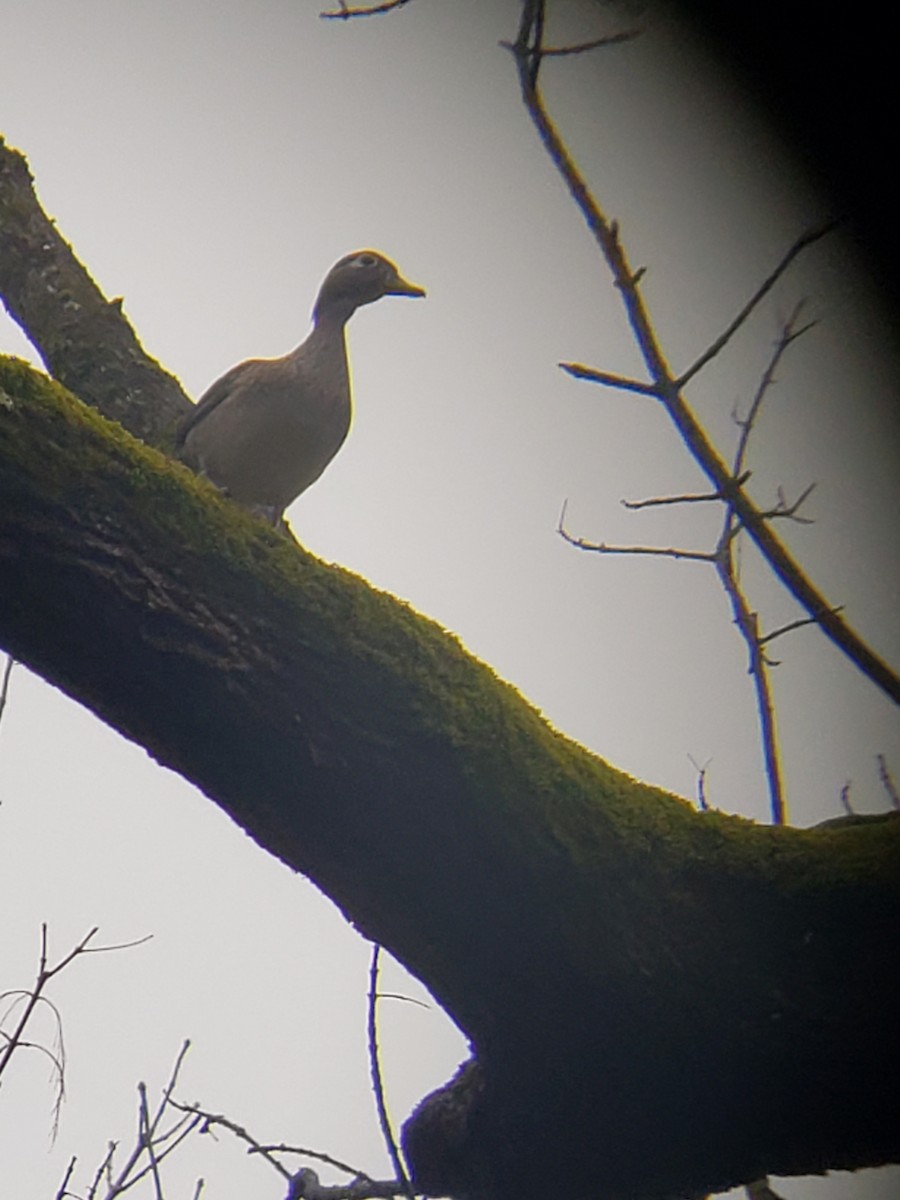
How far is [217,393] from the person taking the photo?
447 cm

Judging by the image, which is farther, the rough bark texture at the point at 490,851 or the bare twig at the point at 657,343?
the bare twig at the point at 657,343

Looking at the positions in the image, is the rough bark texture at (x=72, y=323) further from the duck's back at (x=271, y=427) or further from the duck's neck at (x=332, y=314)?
the duck's neck at (x=332, y=314)

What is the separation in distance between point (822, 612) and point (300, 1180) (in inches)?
61.4

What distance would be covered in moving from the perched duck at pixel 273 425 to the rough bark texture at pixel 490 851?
2138 mm

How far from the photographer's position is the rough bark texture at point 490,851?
6.91 ft

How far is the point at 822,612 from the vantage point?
256 cm

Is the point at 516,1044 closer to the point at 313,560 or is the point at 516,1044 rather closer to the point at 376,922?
the point at 376,922

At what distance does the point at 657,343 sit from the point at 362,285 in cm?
257

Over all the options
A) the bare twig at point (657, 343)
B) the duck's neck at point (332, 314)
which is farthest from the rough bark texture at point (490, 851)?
the duck's neck at point (332, 314)

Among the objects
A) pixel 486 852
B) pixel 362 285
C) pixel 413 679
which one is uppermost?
pixel 362 285

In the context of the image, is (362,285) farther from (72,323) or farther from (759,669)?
(759,669)

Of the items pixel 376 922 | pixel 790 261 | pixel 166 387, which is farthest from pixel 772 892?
pixel 166 387

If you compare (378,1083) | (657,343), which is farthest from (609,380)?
(378,1083)

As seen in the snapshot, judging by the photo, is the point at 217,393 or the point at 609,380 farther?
the point at 217,393
